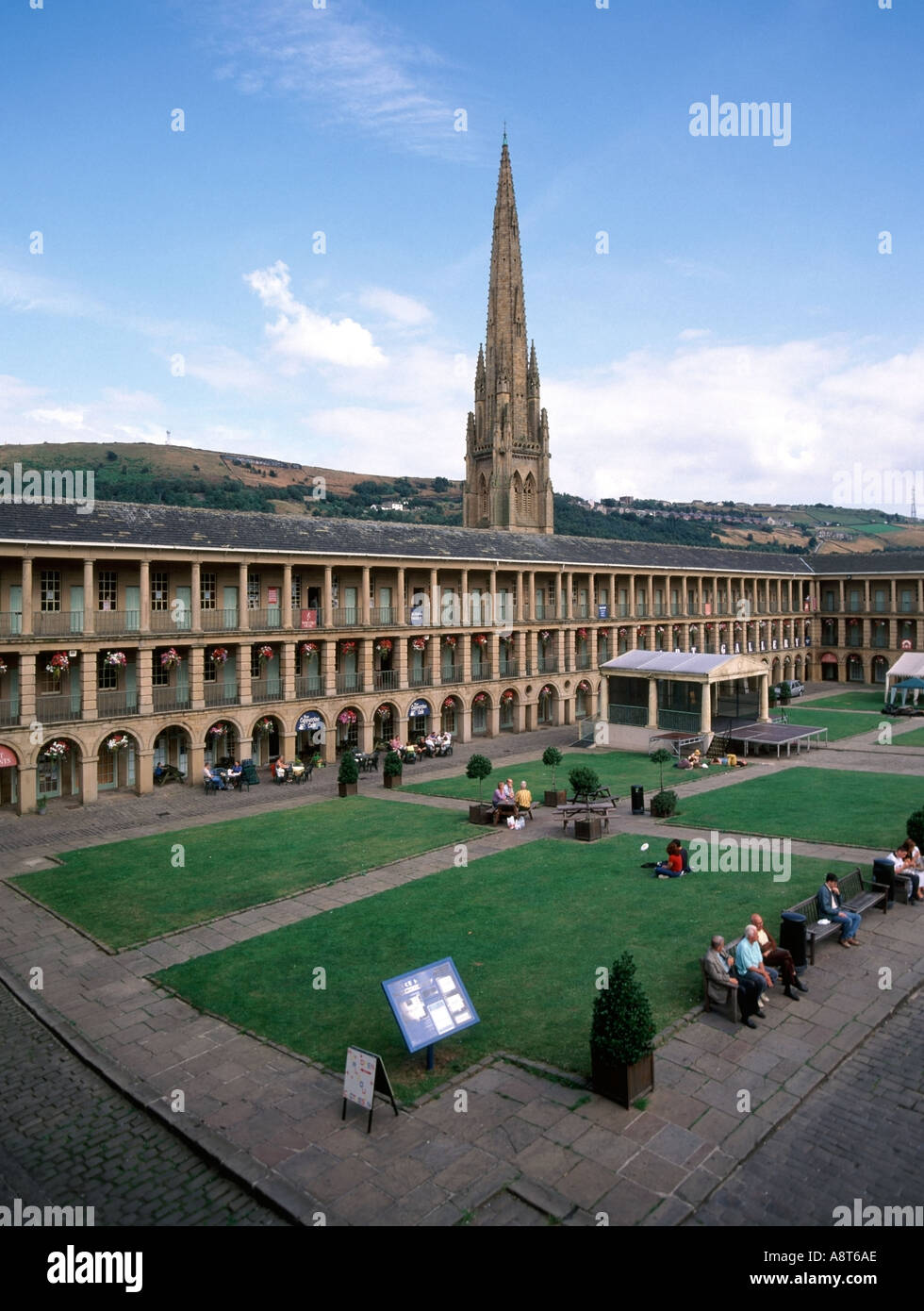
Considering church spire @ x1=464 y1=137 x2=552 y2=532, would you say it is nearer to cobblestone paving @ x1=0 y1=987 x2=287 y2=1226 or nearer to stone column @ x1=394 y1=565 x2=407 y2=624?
stone column @ x1=394 y1=565 x2=407 y2=624

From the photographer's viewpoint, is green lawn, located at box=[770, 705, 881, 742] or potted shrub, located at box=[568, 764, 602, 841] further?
green lawn, located at box=[770, 705, 881, 742]

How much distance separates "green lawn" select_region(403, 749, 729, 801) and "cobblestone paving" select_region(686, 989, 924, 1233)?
788 inches

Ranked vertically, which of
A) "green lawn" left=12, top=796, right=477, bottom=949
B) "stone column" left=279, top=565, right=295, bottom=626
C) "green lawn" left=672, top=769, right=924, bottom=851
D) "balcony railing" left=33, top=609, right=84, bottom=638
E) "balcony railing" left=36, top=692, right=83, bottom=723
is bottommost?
"green lawn" left=12, top=796, right=477, bottom=949

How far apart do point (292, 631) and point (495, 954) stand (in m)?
26.1

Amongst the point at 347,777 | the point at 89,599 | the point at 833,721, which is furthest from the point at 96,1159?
the point at 833,721

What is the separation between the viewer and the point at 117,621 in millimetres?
34562

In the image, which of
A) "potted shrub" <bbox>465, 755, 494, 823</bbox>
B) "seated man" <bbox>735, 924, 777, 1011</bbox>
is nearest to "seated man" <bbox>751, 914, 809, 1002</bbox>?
"seated man" <bbox>735, 924, 777, 1011</bbox>

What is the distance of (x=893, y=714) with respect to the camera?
54438 mm

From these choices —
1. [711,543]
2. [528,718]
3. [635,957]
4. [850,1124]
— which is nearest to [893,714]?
[528,718]

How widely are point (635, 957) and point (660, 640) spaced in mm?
50832

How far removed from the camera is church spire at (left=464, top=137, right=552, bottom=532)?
78.2 meters

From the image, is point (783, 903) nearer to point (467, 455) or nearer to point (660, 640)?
point (660, 640)

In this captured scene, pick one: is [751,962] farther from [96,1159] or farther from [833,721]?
[833,721]

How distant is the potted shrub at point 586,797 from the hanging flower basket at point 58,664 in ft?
Result: 63.8
